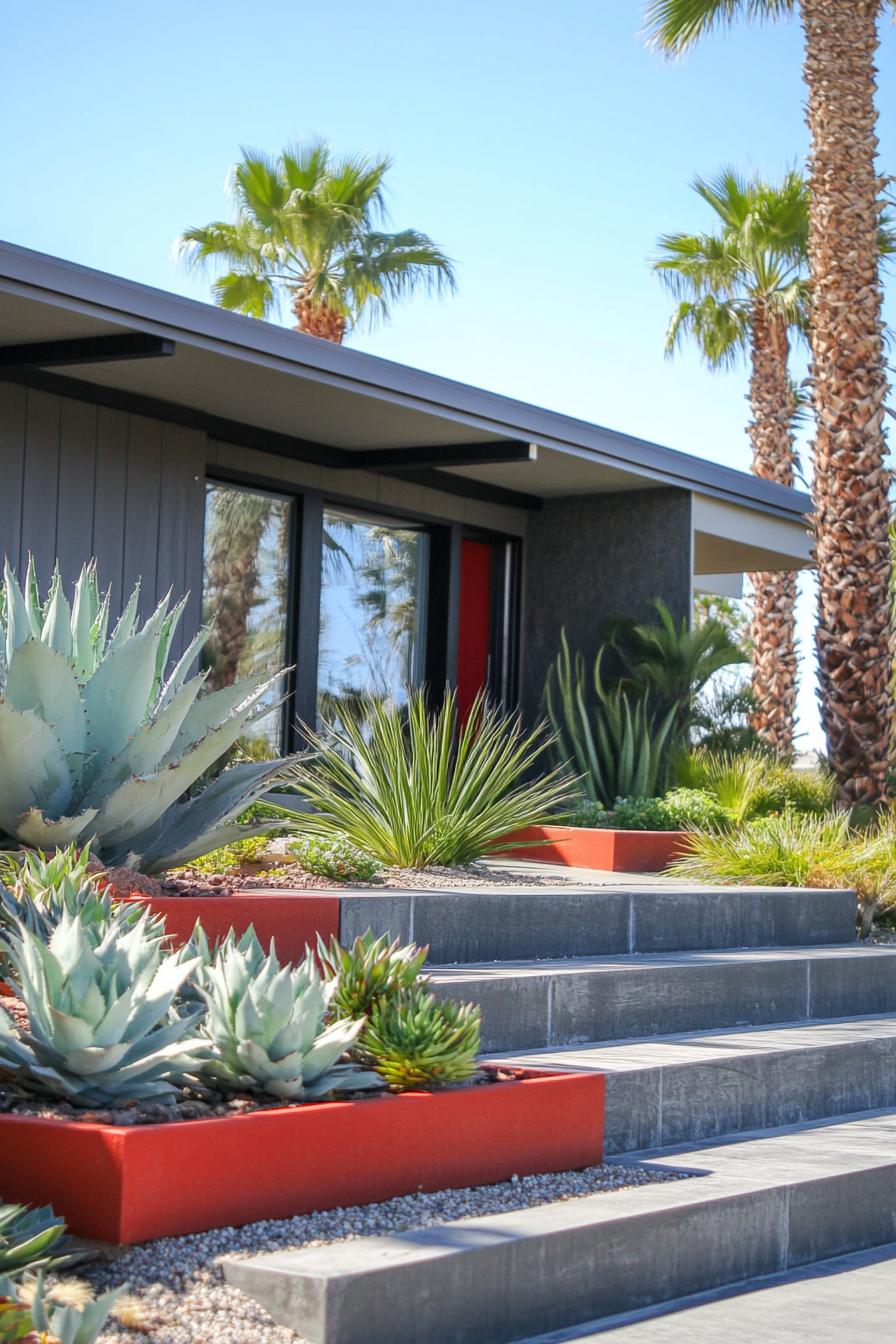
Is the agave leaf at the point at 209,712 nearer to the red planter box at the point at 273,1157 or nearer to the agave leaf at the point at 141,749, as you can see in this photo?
the agave leaf at the point at 141,749

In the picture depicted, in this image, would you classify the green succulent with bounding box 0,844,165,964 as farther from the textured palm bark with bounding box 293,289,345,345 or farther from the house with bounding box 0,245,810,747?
the textured palm bark with bounding box 293,289,345,345

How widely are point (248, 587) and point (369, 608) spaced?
1.36 metres

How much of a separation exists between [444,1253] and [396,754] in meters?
4.03

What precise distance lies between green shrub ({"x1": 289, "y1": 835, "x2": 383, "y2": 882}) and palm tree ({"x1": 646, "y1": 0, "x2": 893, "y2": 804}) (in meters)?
6.56

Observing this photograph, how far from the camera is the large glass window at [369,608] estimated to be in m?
11.4

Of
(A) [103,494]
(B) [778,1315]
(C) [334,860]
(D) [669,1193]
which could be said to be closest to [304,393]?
(A) [103,494]

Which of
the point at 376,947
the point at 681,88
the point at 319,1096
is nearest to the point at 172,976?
the point at 319,1096

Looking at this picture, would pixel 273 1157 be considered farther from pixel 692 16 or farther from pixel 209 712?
pixel 692 16

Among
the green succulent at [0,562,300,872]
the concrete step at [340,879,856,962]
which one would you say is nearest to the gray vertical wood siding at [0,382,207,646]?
the green succulent at [0,562,300,872]

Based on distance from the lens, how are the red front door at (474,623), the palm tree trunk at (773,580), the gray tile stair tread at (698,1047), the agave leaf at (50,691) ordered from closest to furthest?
the gray tile stair tread at (698,1047) → the agave leaf at (50,691) → the red front door at (474,623) → the palm tree trunk at (773,580)

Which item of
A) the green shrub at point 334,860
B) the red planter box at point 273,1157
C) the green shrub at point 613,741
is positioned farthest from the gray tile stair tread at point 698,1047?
the green shrub at point 613,741

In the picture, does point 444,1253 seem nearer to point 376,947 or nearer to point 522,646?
point 376,947

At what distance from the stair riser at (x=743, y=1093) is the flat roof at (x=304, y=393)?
449cm

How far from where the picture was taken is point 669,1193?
3896mm
